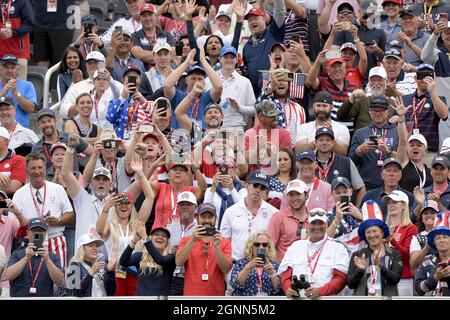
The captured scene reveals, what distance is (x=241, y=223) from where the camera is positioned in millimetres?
19734

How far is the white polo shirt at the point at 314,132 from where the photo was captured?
70.3ft

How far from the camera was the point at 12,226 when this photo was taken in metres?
20.2

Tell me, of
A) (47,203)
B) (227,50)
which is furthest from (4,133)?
(227,50)

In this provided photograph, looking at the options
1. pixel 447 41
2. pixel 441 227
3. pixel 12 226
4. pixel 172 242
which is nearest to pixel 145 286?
pixel 172 242

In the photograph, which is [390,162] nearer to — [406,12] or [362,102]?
[362,102]

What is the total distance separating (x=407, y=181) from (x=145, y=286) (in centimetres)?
357

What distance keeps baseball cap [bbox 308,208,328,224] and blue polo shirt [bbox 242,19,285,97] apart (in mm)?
4665

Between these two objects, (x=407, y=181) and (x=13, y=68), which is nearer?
(x=407, y=181)

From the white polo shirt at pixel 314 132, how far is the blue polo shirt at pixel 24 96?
12.3ft

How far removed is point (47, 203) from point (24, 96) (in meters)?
3.12

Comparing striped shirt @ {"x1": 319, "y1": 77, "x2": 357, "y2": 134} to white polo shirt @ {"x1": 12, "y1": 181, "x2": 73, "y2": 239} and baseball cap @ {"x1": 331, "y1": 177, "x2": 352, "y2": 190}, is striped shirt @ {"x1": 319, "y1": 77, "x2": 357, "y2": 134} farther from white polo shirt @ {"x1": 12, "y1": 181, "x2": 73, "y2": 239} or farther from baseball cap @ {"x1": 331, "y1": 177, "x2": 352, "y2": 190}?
white polo shirt @ {"x1": 12, "y1": 181, "x2": 73, "y2": 239}

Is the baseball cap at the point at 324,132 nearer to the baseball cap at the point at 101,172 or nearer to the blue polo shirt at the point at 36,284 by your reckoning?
the baseball cap at the point at 101,172
